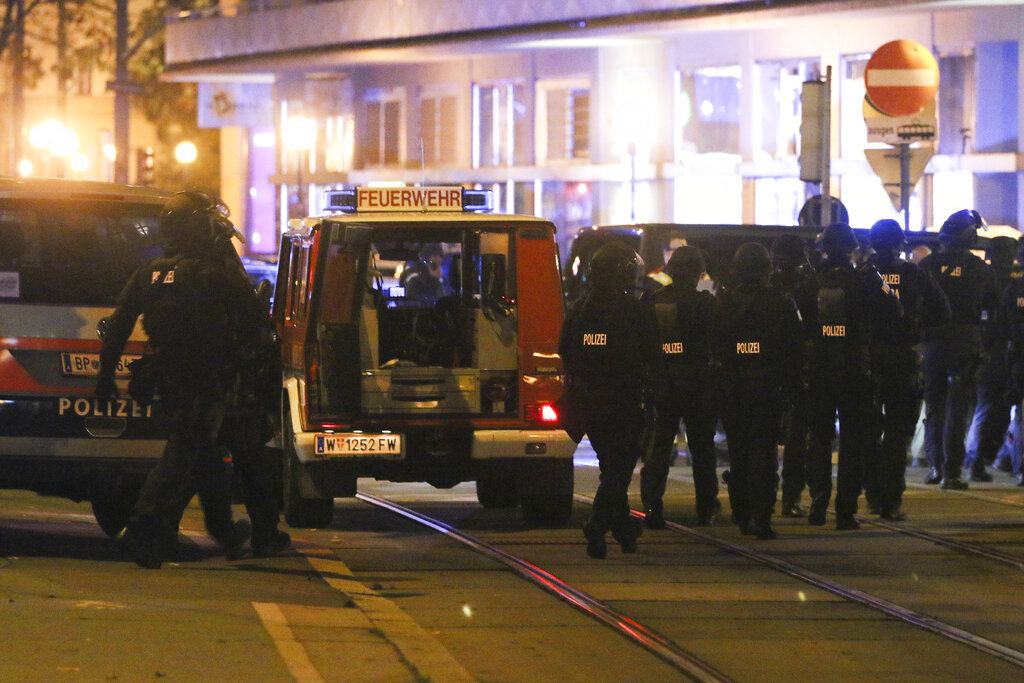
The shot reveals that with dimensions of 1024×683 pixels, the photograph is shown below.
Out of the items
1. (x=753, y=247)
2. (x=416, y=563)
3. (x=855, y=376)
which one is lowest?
(x=416, y=563)

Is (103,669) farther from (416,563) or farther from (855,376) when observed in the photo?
(855,376)

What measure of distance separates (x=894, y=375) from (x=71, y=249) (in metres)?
4.96

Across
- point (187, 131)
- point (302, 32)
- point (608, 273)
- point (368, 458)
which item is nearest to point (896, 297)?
point (608, 273)

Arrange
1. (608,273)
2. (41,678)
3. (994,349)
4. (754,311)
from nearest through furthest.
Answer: (41,678), (608,273), (754,311), (994,349)

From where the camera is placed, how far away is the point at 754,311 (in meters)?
10.4

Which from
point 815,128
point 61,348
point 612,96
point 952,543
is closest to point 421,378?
point 61,348

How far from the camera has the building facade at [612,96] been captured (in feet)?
86.9

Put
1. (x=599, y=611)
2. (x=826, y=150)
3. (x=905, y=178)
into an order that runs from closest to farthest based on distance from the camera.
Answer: (x=599, y=611), (x=905, y=178), (x=826, y=150)

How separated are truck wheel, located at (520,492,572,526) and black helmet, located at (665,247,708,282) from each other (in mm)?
1493

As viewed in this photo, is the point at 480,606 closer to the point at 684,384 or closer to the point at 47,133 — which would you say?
the point at 684,384

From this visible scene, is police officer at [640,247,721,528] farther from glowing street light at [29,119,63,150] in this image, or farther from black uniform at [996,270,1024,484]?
glowing street light at [29,119,63,150]

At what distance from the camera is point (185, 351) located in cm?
856

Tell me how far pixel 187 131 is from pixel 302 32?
966 inches

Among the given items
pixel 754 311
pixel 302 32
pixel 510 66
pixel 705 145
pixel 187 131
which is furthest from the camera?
pixel 187 131
